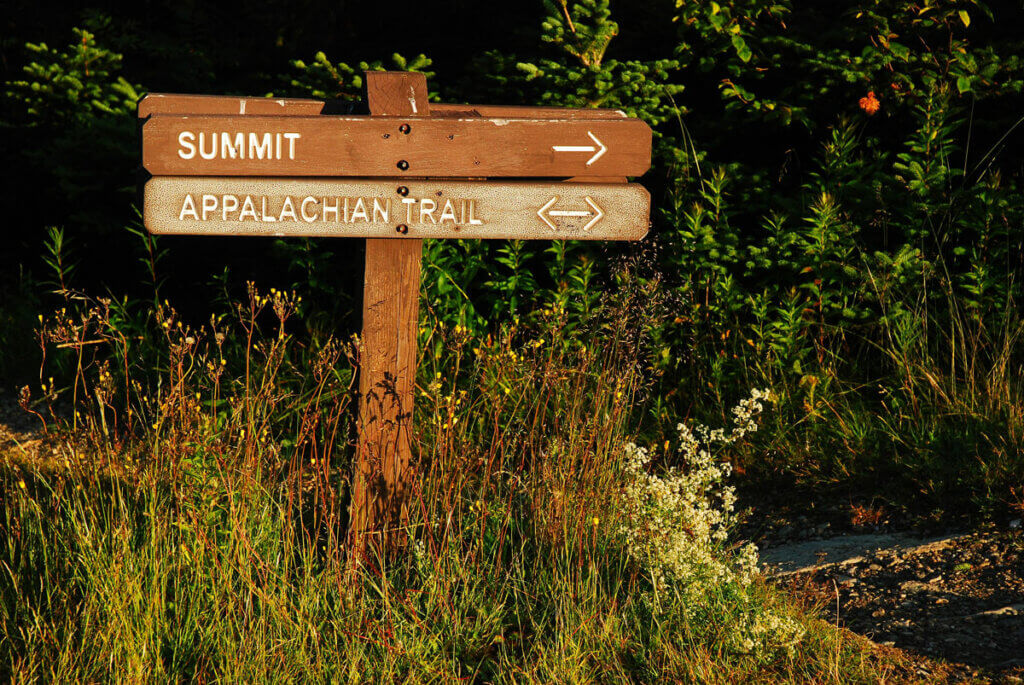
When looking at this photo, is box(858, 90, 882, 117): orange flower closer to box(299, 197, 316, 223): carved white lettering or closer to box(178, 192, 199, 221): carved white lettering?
box(299, 197, 316, 223): carved white lettering

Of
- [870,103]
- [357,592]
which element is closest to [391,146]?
[357,592]

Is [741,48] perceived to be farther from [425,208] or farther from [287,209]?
[287,209]

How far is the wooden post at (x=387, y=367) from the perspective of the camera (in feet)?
11.2

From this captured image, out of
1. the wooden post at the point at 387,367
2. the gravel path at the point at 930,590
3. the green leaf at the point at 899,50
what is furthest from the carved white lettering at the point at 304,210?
the green leaf at the point at 899,50

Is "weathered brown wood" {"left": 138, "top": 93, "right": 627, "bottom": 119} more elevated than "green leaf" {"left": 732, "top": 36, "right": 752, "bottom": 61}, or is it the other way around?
"green leaf" {"left": 732, "top": 36, "right": 752, "bottom": 61}

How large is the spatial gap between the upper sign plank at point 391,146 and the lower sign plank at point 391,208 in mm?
44

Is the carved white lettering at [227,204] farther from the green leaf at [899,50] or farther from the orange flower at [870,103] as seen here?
the green leaf at [899,50]

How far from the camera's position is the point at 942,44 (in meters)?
5.66

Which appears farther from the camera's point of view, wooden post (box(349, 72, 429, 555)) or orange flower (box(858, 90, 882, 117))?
orange flower (box(858, 90, 882, 117))

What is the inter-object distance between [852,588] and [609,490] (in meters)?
1.00

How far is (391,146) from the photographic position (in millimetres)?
3311

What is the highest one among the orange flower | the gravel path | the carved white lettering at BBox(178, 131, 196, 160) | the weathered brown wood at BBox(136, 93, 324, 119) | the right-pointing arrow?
the orange flower

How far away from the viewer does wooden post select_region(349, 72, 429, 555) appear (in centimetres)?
342

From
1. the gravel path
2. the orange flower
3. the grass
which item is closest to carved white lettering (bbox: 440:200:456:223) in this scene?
the grass
